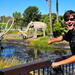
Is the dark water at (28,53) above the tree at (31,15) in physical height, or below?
below

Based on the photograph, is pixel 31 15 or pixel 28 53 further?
pixel 31 15

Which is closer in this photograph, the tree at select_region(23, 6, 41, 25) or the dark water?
the dark water

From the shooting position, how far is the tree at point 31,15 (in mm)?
70250

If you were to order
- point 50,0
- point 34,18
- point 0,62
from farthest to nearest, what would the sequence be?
point 34,18
point 50,0
point 0,62

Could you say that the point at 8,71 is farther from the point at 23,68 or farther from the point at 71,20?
the point at 71,20

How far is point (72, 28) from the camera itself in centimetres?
373

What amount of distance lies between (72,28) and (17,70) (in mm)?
961

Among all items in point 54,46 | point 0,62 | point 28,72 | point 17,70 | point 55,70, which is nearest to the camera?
point 55,70

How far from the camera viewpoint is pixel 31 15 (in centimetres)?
7156

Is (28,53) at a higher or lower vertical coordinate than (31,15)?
lower

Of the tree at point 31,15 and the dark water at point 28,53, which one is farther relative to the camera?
the tree at point 31,15

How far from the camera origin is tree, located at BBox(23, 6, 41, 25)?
70.2 metres

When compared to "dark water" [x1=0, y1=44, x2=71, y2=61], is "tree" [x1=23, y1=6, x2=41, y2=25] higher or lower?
higher

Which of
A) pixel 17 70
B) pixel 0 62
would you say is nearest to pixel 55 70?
pixel 17 70
